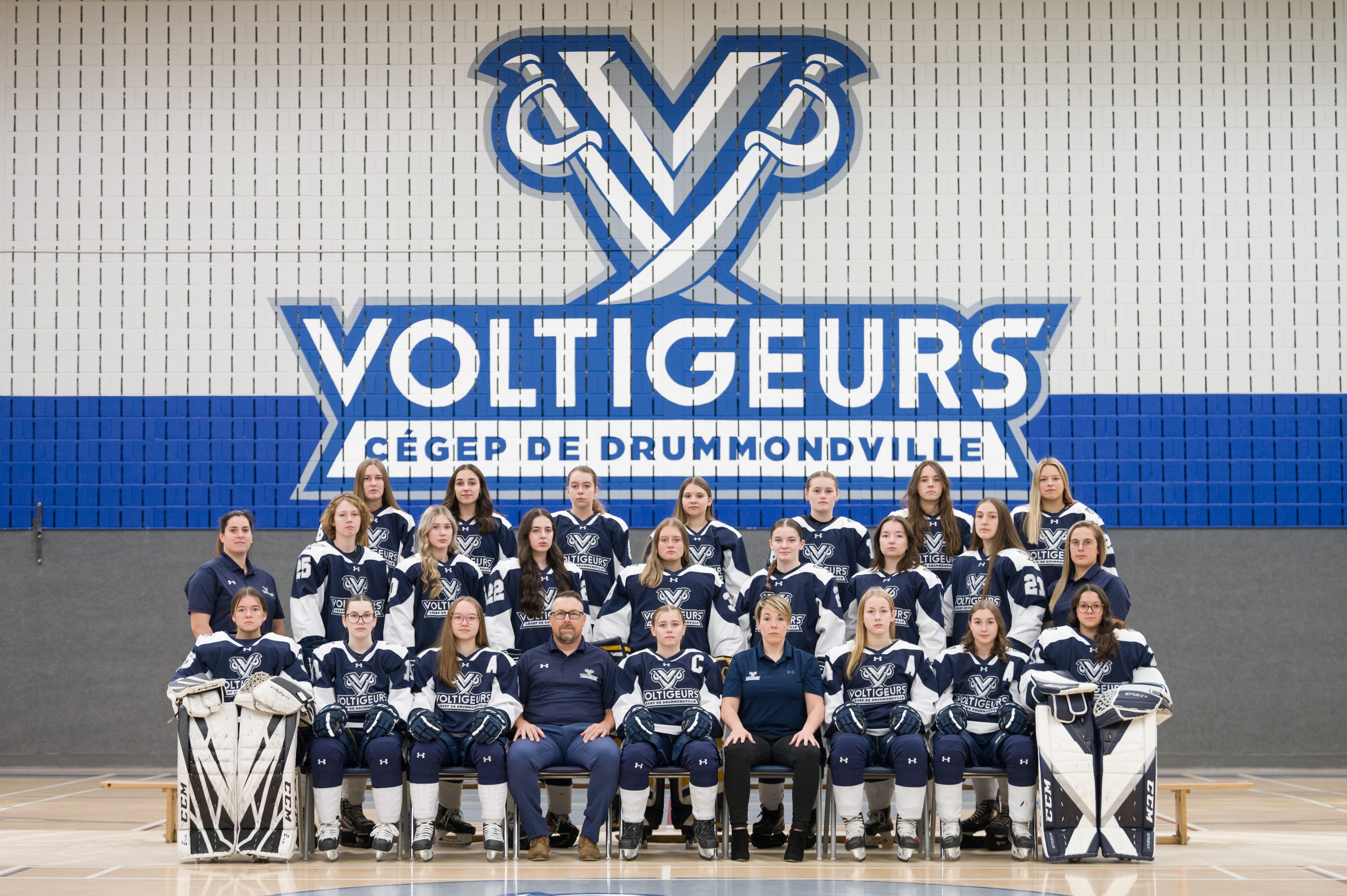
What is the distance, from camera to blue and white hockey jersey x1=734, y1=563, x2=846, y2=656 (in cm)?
637

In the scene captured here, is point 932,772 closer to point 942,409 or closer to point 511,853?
point 511,853

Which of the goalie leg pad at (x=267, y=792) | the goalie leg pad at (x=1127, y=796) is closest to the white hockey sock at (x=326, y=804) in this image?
the goalie leg pad at (x=267, y=792)

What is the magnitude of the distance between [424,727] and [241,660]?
0.89 m

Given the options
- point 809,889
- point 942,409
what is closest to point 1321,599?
point 942,409

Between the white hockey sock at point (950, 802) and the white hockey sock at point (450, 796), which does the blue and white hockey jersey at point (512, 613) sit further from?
the white hockey sock at point (950, 802)

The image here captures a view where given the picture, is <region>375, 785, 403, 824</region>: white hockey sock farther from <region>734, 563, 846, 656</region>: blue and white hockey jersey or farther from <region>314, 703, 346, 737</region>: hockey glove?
<region>734, 563, 846, 656</region>: blue and white hockey jersey

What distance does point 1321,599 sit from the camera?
927cm

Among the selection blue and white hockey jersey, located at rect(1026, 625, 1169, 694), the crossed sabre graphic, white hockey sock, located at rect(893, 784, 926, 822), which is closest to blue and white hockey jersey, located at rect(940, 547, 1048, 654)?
blue and white hockey jersey, located at rect(1026, 625, 1169, 694)

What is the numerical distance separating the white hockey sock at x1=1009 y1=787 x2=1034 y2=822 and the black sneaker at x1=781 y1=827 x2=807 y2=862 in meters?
0.94

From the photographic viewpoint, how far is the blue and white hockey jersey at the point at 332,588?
635cm

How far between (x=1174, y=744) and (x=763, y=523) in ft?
10.9

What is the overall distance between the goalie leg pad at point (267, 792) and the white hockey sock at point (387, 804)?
35cm

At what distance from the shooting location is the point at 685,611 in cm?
640

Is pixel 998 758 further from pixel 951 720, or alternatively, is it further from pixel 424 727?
pixel 424 727
